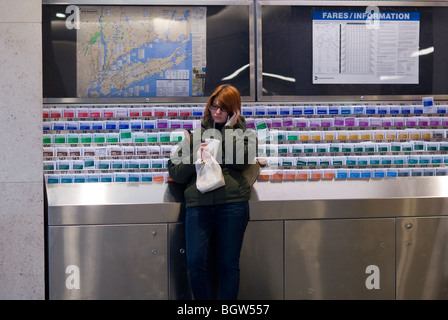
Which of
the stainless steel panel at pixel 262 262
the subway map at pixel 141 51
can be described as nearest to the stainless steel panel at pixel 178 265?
the stainless steel panel at pixel 262 262

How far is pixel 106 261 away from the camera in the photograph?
4559mm

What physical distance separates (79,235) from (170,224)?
71 centimetres

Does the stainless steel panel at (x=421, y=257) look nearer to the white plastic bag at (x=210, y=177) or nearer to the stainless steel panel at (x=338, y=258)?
the stainless steel panel at (x=338, y=258)

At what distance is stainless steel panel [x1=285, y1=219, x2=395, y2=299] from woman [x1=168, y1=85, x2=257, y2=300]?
646mm

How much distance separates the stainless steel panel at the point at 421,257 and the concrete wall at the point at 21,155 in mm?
2898

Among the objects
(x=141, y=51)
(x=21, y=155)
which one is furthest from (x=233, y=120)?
(x=21, y=155)

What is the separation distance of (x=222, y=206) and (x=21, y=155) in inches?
65.6

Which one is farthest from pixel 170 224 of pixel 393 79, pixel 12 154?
pixel 393 79

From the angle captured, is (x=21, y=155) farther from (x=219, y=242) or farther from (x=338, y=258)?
(x=338, y=258)

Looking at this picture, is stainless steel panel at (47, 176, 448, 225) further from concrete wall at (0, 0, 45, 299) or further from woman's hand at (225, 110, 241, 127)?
woman's hand at (225, 110, 241, 127)

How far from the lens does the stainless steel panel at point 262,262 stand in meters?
4.65

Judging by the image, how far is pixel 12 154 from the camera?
4535mm

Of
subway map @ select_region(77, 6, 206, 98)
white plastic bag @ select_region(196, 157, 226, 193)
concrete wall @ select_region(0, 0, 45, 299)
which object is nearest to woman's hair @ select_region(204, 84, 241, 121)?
white plastic bag @ select_region(196, 157, 226, 193)

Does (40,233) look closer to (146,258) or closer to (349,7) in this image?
(146,258)
